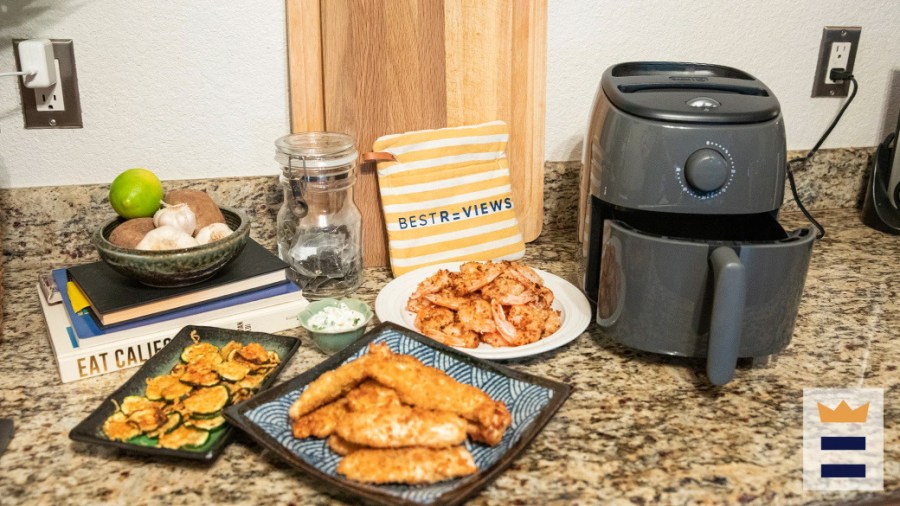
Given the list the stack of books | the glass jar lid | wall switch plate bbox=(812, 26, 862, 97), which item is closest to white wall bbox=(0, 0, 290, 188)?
the glass jar lid

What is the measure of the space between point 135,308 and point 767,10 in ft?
3.98

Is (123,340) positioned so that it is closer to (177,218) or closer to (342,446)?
(177,218)

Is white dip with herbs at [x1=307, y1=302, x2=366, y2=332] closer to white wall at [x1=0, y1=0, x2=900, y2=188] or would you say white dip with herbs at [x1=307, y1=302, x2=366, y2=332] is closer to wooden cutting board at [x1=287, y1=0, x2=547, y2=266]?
wooden cutting board at [x1=287, y1=0, x2=547, y2=266]

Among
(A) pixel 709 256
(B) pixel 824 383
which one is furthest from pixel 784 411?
(A) pixel 709 256

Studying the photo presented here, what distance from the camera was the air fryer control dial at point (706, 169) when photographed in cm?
87

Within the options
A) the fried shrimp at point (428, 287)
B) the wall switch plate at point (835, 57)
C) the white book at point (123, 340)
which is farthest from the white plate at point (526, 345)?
the wall switch plate at point (835, 57)

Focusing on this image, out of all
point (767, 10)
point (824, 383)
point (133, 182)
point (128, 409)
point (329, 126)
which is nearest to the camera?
point (128, 409)

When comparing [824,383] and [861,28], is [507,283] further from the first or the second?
[861,28]

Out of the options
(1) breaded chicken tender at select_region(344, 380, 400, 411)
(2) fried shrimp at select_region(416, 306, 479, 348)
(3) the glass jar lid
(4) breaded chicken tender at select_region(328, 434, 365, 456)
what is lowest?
(4) breaded chicken tender at select_region(328, 434, 365, 456)

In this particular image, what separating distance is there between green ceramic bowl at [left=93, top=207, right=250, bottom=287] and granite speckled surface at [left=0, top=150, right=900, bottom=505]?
0.13 metres

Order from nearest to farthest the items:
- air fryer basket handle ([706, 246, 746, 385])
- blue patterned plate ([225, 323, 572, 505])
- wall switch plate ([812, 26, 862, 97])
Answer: blue patterned plate ([225, 323, 572, 505]) < air fryer basket handle ([706, 246, 746, 385]) < wall switch plate ([812, 26, 862, 97])

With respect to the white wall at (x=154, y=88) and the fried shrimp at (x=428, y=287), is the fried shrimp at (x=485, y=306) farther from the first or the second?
the white wall at (x=154, y=88)

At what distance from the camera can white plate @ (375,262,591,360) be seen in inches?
38.0

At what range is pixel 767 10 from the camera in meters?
1.42
